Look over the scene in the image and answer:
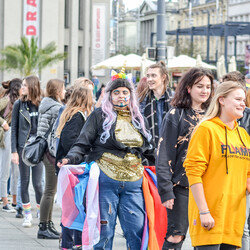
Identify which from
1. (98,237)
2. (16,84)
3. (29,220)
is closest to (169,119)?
(98,237)

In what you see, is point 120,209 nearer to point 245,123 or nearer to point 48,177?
point 245,123

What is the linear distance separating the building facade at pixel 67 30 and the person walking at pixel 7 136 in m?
31.0

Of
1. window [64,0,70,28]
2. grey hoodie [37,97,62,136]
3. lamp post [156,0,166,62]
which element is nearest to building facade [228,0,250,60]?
window [64,0,70,28]

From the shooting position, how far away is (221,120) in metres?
4.66

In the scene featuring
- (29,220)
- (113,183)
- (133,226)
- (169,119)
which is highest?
(169,119)

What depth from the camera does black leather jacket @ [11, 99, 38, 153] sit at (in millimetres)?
9094

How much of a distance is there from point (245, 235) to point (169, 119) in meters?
1.20

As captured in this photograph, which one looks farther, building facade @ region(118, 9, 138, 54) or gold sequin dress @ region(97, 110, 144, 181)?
building facade @ region(118, 9, 138, 54)

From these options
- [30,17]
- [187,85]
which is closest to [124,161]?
[187,85]

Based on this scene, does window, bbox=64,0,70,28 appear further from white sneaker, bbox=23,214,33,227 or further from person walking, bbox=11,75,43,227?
white sneaker, bbox=23,214,33,227

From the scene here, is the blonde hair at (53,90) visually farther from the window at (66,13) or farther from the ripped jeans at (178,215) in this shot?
the window at (66,13)

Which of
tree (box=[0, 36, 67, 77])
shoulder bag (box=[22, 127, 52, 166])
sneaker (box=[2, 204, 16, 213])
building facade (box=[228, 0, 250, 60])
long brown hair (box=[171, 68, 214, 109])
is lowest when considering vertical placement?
sneaker (box=[2, 204, 16, 213])

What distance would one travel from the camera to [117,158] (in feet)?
18.9

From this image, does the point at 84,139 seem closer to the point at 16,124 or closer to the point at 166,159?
the point at 166,159
